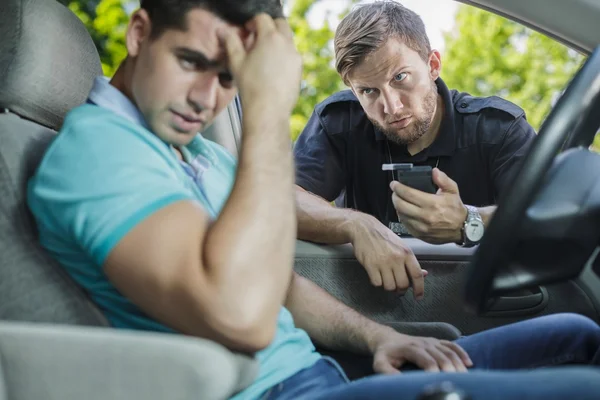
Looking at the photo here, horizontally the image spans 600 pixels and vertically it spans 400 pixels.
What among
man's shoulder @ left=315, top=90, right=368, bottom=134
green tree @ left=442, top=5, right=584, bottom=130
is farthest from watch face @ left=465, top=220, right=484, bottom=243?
green tree @ left=442, top=5, right=584, bottom=130

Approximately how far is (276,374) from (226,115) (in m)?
1.06

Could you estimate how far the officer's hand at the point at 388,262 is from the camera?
5.45 ft

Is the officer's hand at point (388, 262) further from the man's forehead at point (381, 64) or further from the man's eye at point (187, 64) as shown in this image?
the man's eye at point (187, 64)

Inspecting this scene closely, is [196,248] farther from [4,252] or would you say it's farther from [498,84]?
[498,84]

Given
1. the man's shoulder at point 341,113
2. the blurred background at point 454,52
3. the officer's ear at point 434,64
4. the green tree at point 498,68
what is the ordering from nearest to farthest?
1. the man's shoulder at point 341,113
2. the officer's ear at point 434,64
3. the blurred background at point 454,52
4. the green tree at point 498,68

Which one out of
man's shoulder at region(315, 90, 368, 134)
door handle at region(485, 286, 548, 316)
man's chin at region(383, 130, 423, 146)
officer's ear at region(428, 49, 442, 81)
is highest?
officer's ear at region(428, 49, 442, 81)

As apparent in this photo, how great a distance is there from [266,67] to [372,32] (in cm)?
113

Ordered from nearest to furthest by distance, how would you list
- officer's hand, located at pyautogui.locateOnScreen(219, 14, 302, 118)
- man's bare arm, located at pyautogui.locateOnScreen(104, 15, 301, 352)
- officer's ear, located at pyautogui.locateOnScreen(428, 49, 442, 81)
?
man's bare arm, located at pyautogui.locateOnScreen(104, 15, 301, 352) < officer's hand, located at pyautogui.locateOnScreen(219, 14, 302, 118) < officer's ear, located at pyautogui.locateOnScreen(428, 49, 442, 81)

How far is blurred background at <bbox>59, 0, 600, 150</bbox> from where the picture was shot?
5.71 metres

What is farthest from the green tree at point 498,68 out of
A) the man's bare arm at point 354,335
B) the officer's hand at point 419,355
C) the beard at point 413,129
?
the officer's hand at point 419,355

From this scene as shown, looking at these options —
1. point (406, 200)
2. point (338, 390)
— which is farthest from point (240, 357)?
point (406, 200)

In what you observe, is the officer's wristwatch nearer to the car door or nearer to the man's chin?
the car door

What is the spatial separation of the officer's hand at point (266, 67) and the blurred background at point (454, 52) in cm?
398

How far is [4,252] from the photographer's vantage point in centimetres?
111
